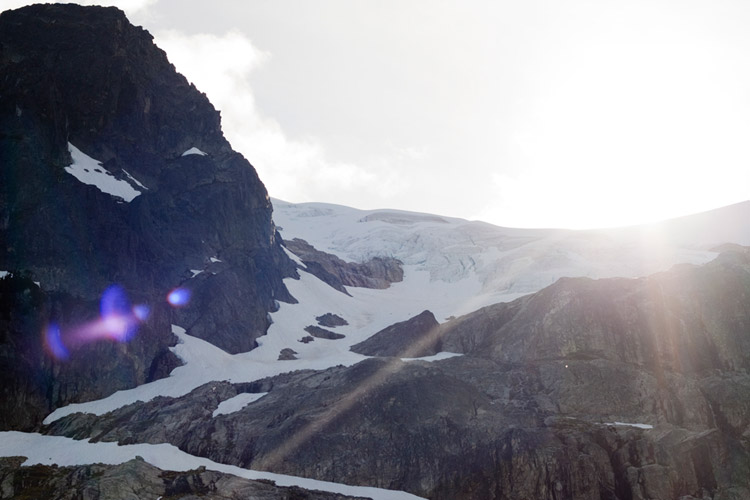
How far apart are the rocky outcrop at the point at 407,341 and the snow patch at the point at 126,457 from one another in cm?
2752

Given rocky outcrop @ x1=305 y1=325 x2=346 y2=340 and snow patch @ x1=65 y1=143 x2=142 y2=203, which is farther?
rocky outcrop @ x1=305 y1=325 x2=346 y2=340

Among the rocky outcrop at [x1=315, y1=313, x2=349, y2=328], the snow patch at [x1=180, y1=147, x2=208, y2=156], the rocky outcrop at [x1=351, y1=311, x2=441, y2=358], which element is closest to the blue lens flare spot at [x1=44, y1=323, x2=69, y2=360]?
the rocky outcrop at [x1=351, y1=311, x2=441, y2=358]

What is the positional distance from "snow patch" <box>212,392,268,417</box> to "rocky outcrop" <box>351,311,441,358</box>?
19.3 m

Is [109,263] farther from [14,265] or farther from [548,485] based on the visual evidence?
[548,485]

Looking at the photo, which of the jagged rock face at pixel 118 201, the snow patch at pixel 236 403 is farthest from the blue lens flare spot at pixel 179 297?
the snow patch at pixel 236 403

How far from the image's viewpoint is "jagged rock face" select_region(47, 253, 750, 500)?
1853 inches

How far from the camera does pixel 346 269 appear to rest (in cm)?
14400

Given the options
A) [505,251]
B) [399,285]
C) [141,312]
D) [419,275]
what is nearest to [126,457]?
[141,312]

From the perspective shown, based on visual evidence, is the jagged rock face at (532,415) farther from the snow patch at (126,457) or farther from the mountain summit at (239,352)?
the snow patch at (126,457)

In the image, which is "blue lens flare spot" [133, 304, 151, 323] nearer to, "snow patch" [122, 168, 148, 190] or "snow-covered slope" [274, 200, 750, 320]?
"snow patch" [122, 168, 148, 190]

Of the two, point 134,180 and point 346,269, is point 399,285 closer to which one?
point 346,269

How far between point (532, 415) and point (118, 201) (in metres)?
58.0

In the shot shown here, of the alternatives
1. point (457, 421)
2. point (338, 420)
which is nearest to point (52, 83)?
point (338, 420)

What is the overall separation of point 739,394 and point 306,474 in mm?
39629
